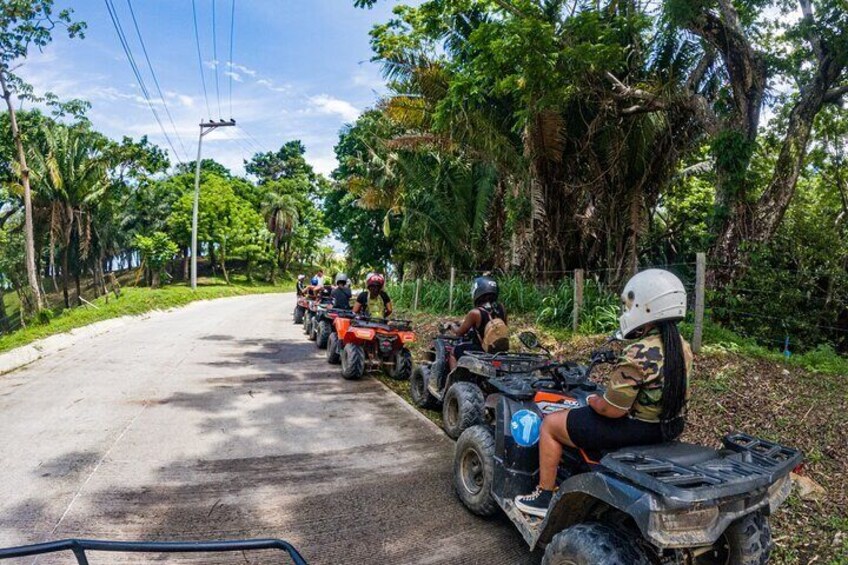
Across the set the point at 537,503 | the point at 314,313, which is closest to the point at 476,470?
the point at 537,503

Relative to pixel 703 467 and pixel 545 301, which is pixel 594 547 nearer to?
pixel 703 467

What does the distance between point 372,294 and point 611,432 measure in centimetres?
632

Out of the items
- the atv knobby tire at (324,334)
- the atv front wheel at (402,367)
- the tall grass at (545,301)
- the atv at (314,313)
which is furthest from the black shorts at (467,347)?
the atv knobby tire at (324,334)

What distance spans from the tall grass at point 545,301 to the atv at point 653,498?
19.5ft

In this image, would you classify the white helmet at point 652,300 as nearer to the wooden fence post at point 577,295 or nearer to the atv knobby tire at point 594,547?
the atv knobby tire at point 594,547

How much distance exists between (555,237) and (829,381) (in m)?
6.86

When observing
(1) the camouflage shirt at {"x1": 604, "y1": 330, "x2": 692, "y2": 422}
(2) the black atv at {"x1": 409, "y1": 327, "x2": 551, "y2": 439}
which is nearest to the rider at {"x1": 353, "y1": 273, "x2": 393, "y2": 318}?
(2) the black atv at {"x1": 409, "y1": 327, "x2": 551, "y2": 439}

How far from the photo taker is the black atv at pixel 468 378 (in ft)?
15.6

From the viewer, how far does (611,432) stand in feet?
9.34

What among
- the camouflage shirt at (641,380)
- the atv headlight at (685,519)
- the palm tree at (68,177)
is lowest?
the atv headlight at (685,519)

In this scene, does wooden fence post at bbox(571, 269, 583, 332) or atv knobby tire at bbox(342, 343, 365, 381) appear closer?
atv knobby tire at bbox(342, 343, 365, 381)

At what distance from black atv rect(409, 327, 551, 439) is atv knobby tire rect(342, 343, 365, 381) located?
233 centimetres

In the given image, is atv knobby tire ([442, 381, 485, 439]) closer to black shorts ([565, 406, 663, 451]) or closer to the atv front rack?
black shorts ([565, 406, 663, 451])

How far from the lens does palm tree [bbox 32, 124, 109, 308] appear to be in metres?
25.8
